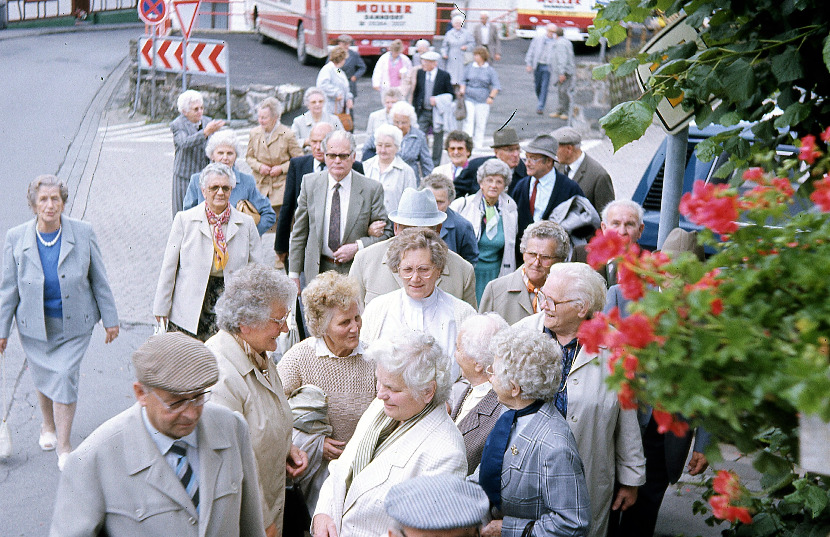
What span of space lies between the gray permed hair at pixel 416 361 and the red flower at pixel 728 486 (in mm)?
1558

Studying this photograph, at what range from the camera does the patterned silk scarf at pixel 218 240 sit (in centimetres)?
718

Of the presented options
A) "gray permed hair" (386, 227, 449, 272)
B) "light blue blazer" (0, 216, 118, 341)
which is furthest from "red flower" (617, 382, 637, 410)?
"light blue blazer" (0, 216, 118, 341)

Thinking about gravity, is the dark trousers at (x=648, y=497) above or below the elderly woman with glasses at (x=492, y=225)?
below

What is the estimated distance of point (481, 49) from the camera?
1683 cm

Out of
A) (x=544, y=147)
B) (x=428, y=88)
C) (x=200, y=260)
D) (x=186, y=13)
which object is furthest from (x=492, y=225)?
(x=186, y=13)

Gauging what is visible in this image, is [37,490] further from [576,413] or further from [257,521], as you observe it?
[576,413]

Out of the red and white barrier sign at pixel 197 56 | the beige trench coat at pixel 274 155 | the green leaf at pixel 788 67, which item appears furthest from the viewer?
the red and white barrier sign at pixel 197 56

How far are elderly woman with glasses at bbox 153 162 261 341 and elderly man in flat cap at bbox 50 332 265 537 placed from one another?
356cm

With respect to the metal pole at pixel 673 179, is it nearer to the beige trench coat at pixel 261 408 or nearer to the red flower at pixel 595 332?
the beige trench coat at pixel 261 408

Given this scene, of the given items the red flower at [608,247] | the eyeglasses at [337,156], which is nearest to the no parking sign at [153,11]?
the eyeglasses at [337,156]

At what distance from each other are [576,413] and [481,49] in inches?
507

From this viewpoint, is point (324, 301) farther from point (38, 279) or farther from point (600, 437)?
point (38, 279)

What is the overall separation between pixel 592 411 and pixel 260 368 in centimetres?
165

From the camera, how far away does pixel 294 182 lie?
8.89 metres
